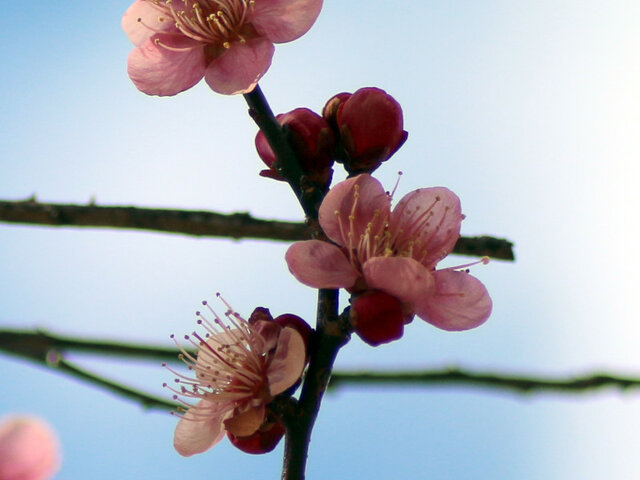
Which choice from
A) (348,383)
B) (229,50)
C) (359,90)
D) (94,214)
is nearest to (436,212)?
(359,90)

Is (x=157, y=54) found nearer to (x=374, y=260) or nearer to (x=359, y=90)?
(x=359, y=90)

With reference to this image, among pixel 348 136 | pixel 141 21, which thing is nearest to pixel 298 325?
pixel 348 136

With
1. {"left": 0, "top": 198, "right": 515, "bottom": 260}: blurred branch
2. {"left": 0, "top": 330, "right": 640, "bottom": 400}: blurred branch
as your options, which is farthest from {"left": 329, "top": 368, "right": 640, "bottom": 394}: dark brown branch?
{"left": 0, "top": 198, "right": 515, "bottom": 260}: blurred branch

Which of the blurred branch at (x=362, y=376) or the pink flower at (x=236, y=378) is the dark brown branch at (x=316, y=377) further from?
the blurred branch at (x=362, y=376)

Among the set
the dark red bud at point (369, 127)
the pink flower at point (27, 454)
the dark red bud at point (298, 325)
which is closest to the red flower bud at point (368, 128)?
the dark red bud at point (369, 127)

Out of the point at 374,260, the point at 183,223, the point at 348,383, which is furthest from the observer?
the point at 348,383

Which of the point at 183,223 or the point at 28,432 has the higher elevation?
the point at 183,223
